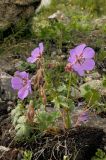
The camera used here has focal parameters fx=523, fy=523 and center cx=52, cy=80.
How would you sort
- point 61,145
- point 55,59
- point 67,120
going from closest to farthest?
1. point 61,145
2. point 67,120
3. point 55,59

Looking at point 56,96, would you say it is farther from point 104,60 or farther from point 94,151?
point 104,60

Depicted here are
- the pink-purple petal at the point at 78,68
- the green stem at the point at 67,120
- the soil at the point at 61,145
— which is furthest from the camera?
the green stem at the point at 67,120

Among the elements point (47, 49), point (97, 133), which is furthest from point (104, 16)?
point (97, 133)

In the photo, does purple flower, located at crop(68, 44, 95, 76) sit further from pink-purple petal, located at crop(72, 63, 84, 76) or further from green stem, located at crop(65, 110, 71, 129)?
green stem, located at crop(65, 110, 71, 129)

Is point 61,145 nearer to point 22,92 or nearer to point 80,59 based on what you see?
point 22,92

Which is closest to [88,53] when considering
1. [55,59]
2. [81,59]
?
[81,59]

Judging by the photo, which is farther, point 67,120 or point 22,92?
point 67,120

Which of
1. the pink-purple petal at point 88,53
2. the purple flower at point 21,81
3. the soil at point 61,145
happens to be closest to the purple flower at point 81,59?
the pink-purple petal at point 88,53

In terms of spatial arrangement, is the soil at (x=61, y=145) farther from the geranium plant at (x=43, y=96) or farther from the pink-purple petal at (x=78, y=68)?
the pink-purple petal at (x=78, y=68)
